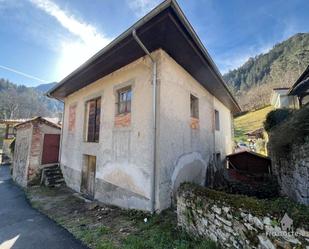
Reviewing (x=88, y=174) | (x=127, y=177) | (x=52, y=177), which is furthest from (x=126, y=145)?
(x=52, y=177)

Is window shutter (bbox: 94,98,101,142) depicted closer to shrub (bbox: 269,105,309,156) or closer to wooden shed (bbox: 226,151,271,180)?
shrub (bbox: 269,105,309,156)

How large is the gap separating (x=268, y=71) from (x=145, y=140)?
7581 centimetres

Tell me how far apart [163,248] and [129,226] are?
1387 mm

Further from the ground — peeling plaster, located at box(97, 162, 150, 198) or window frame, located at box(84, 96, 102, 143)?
window frame, located at box(84, 96, 102, 143)

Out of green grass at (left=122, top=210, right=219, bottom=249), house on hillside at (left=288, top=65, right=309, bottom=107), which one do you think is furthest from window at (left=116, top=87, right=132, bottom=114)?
house on hillside at (left=288, top=65, right=309, bottom=107)

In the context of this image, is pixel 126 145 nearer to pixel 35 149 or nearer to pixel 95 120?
pixel 95 120

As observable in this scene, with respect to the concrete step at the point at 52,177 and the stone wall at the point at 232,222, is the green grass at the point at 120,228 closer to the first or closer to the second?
the stone wall at the point at 232,222

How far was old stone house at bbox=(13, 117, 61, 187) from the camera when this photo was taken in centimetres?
940

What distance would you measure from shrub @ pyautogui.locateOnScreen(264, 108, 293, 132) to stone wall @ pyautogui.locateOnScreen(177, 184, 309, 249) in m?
9.06

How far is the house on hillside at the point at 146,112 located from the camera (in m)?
4.70

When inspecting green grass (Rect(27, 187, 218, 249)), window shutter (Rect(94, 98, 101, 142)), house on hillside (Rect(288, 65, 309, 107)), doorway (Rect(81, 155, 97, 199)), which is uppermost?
house on hillside (Rect(288, 65, 309, 107))

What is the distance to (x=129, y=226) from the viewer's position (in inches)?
172

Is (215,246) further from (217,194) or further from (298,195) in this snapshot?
(298,195)

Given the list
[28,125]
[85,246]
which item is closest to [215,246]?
[85,246]
